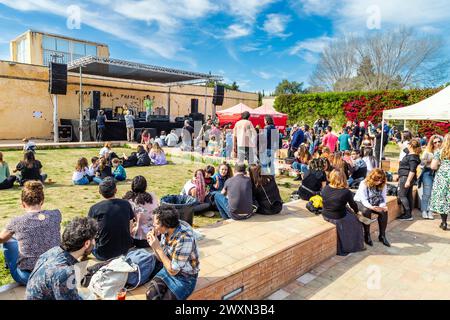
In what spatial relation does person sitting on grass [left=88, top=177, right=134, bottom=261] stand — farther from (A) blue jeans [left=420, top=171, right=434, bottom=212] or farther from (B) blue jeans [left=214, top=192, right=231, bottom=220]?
(A) blue jeans [left=420, top=171, right=434, bottom=212]

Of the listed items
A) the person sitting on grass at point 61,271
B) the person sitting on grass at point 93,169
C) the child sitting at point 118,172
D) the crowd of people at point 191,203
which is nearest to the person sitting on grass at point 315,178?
the crowd of people at point 191,203

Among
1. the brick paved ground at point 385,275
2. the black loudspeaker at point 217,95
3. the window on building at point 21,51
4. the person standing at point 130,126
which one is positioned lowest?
the brick paved ground at point 385,275

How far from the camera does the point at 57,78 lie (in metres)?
15.4

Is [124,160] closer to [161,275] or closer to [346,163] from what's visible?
[346,163]

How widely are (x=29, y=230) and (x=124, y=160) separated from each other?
7431 mm

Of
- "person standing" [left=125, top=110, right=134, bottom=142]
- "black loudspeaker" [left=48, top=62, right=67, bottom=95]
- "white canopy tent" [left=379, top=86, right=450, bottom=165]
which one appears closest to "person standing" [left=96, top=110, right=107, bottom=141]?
"person standing" [left=125, top=110, right=134, bottom=142]

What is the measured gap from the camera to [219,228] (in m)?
4.47

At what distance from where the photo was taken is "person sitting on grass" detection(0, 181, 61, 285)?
2799 millimetres

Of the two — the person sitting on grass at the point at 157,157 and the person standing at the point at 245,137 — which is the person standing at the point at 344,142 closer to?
the person standing at the point at 245,137

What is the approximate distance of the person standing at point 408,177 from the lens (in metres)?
Answer: 5.97

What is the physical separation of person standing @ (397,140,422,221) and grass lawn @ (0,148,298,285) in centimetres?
234

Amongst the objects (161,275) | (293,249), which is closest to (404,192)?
(293,249)

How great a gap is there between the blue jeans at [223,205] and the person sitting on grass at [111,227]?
1984 mm

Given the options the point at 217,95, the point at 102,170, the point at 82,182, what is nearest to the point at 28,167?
the point at 82,182
